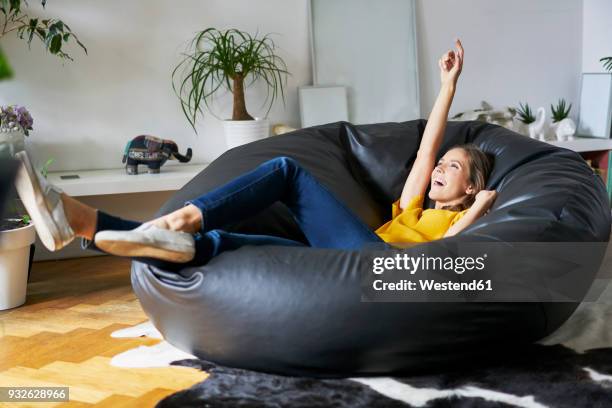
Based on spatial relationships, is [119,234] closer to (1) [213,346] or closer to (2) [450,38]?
(1) [213,346]

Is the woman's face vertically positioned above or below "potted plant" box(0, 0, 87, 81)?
below

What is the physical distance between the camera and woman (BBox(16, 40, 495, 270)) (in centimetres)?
195

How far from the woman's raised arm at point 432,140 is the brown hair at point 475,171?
94 mm

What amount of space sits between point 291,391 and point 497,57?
308 centimetres

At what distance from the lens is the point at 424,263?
2.06 m

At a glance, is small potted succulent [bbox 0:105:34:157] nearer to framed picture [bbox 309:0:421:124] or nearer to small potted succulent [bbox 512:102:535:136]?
framed picture [bbox 309:0:421:124]

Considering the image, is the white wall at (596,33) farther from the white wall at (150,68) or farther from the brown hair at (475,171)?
the brown hair at (475,171)

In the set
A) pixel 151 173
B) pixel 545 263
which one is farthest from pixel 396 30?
pixel 545 263

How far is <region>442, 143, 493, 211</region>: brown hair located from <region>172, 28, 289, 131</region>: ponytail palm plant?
1.38 m

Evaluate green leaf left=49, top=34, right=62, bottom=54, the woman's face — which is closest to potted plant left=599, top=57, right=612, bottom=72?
the woman's face

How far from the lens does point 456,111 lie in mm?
4570

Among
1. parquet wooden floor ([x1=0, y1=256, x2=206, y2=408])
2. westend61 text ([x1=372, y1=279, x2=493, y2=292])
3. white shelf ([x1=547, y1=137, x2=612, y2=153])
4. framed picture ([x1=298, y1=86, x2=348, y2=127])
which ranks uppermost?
framed picture ([x1=298, y1=86, x2=348, y2=127])

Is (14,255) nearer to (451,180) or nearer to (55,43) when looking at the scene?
(55,43)

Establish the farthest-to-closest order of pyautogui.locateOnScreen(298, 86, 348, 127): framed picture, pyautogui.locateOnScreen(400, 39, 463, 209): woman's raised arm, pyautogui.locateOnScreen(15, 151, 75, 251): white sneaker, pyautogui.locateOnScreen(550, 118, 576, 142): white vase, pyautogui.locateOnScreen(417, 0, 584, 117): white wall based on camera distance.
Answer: pyautogui.locateOnScreen(550, 118, 576, 142): white vase → pyautogui.locateOnScreen(417, 0, 584, 117): white wall → pyautogui.locateOnScreen(298, 86, 348, 127): framed picture → pyautogui.locateOnScreen(400, 39, 463, 209): woman's raised arm → pyautogui.locateOnScreen(15, 151, 75, 251): white sneaker
